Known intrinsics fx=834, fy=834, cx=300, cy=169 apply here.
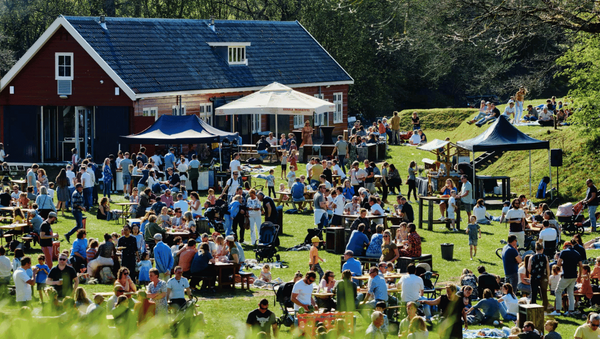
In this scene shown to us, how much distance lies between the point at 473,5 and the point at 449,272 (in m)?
6.90

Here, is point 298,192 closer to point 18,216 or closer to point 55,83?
point 18,216

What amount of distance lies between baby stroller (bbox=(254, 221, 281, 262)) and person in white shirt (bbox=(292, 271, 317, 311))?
219 inches

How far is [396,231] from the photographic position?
71.6 feet

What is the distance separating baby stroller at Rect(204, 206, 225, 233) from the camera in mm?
23328

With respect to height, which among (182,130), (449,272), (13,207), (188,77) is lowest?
(449,272)

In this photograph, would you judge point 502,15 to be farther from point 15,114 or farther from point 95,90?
point 15,114

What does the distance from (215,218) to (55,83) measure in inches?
592

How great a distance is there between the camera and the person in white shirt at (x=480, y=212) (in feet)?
81.9

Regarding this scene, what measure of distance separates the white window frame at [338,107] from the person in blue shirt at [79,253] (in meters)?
30.2

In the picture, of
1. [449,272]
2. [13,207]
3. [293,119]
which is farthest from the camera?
[293,119]

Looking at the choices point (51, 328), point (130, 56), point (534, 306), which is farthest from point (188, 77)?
point (51, 328)

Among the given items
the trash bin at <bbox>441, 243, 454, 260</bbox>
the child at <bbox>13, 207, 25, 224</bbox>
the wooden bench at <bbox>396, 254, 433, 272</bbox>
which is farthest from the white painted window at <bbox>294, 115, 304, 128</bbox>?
the wooden bench at <bbox>396, 254, 433, 272</bbox>

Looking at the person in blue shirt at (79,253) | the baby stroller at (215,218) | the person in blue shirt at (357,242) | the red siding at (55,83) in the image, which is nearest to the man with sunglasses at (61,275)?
the person in blue shirt at (79,253)

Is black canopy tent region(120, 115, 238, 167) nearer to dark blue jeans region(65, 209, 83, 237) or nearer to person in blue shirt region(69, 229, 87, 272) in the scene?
dark blue jeans region(65, 209, 83, 237)
